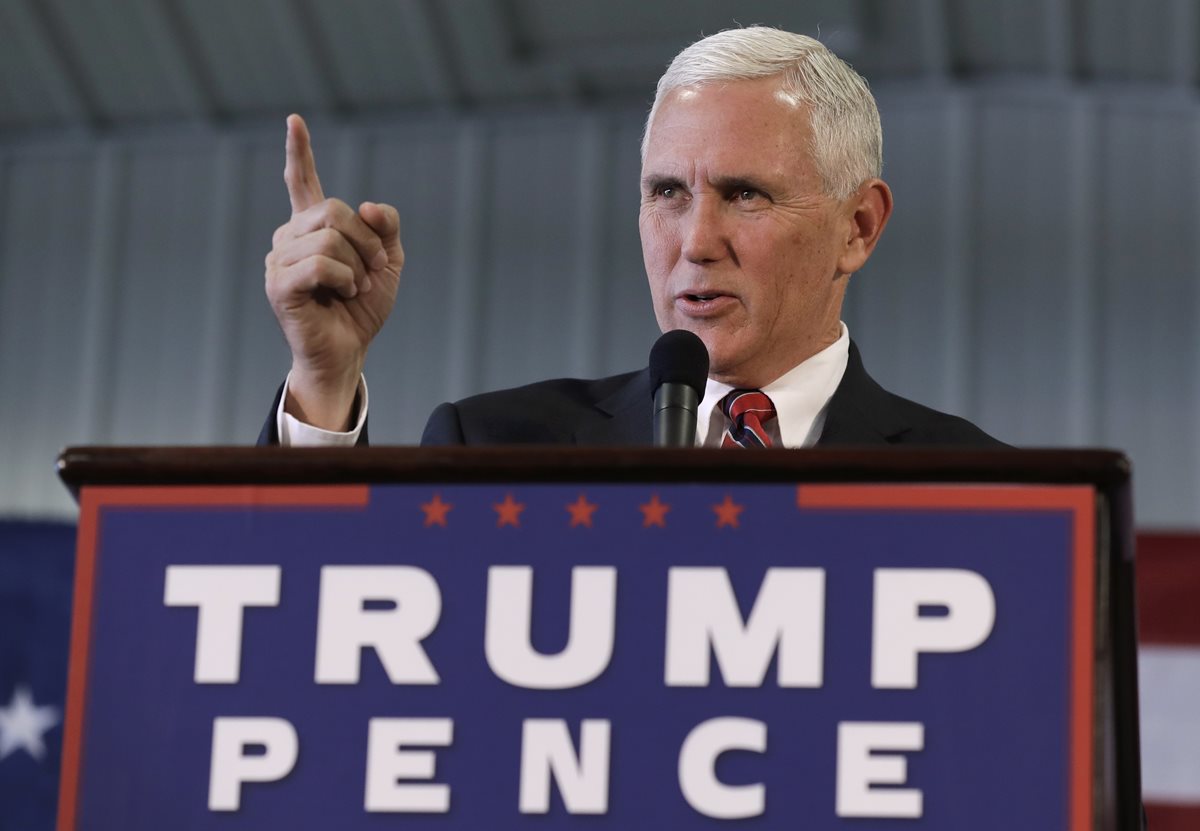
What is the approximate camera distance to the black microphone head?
4.28ft

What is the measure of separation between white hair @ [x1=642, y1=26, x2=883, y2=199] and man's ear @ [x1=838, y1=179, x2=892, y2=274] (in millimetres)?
25

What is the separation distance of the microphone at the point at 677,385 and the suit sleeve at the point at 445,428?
0.43 m

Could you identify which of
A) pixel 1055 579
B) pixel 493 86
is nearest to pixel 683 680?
pixel 1055 579

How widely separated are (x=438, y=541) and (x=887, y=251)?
5.46m

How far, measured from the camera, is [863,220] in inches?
78.7

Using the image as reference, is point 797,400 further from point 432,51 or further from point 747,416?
point 432,51

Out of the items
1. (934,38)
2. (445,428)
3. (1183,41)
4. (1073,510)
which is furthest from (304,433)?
(1183,41)

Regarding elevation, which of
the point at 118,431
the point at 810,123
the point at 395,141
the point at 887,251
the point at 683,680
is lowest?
the point at 683,680

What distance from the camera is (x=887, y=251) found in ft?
20.8

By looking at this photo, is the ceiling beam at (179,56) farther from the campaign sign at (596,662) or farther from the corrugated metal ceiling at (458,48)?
the campaign sign at (596,662)

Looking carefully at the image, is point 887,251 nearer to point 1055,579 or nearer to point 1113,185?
point 1113,185

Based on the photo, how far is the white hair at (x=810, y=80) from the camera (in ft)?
5.98

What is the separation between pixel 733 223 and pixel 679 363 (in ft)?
1.71

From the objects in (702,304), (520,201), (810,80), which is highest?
(520,201)
